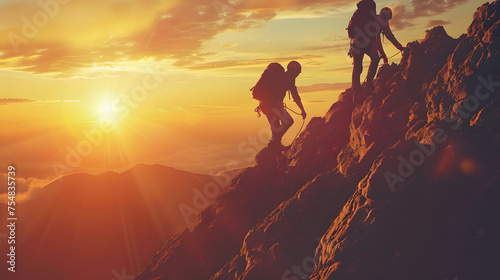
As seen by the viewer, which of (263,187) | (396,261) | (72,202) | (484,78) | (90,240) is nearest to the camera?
(396,261)

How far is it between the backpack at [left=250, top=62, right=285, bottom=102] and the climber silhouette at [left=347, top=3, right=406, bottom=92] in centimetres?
303

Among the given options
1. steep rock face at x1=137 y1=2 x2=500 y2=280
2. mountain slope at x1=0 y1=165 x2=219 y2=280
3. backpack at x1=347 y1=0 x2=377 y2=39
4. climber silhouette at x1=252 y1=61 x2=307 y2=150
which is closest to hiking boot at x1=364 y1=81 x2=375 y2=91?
steep rock face at x1=137 y1=2 x2=500 y2=280

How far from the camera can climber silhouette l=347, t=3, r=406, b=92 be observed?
14375 millimetres

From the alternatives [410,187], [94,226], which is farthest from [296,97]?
[94,226]

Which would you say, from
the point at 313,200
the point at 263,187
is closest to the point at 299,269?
the point at 313,200

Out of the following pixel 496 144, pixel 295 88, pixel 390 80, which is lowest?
pixel 496 144

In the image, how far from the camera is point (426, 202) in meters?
9.89

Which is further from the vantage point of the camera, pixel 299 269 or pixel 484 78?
pixel 299 269

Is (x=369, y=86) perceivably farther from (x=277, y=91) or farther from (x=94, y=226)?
(x=94, y=226)

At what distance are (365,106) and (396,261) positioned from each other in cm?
739

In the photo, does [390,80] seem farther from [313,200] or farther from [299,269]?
[299,269]

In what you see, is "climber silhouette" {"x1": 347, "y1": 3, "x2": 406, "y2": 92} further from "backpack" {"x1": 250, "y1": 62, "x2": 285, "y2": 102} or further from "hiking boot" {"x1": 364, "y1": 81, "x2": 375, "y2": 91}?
"backpack" {"x1": 250, "y1": 62, "x2": 285, "y2": 102}

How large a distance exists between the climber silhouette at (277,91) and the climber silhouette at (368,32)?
2354 millimetres

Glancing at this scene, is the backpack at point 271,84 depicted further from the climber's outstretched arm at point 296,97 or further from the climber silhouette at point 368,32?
the climber silhouette at point 368,32
